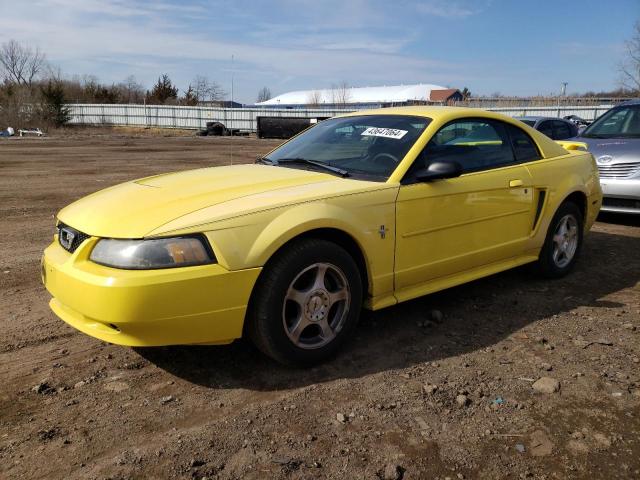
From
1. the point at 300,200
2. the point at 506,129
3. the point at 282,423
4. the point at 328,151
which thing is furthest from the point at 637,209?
the point at 282,423

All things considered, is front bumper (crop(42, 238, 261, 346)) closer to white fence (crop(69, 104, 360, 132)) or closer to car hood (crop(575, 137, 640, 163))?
car hood (crop(575, 137, 640, 163))

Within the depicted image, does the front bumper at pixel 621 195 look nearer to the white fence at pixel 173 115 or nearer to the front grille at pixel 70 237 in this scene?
the front grille at pixel 70 237

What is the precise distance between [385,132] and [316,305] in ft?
4.84

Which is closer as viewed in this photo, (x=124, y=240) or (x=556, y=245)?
(x=124, y=240)

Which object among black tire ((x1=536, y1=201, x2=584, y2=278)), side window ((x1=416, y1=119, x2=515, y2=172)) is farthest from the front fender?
black tire ((x1=536, y1=201, x2=584, y2=278))

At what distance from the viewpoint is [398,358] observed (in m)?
3.31

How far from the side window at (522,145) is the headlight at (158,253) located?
2.90 metres

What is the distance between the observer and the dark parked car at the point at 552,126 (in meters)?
11.0

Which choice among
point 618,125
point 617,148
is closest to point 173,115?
point 618,125

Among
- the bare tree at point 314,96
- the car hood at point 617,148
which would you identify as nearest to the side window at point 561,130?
the car hood at point 617,148

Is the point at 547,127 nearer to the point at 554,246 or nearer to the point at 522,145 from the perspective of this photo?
the point at 554,246

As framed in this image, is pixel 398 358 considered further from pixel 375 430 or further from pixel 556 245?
pixel 556 245

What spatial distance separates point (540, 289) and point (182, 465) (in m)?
3.48

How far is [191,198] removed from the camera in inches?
119
